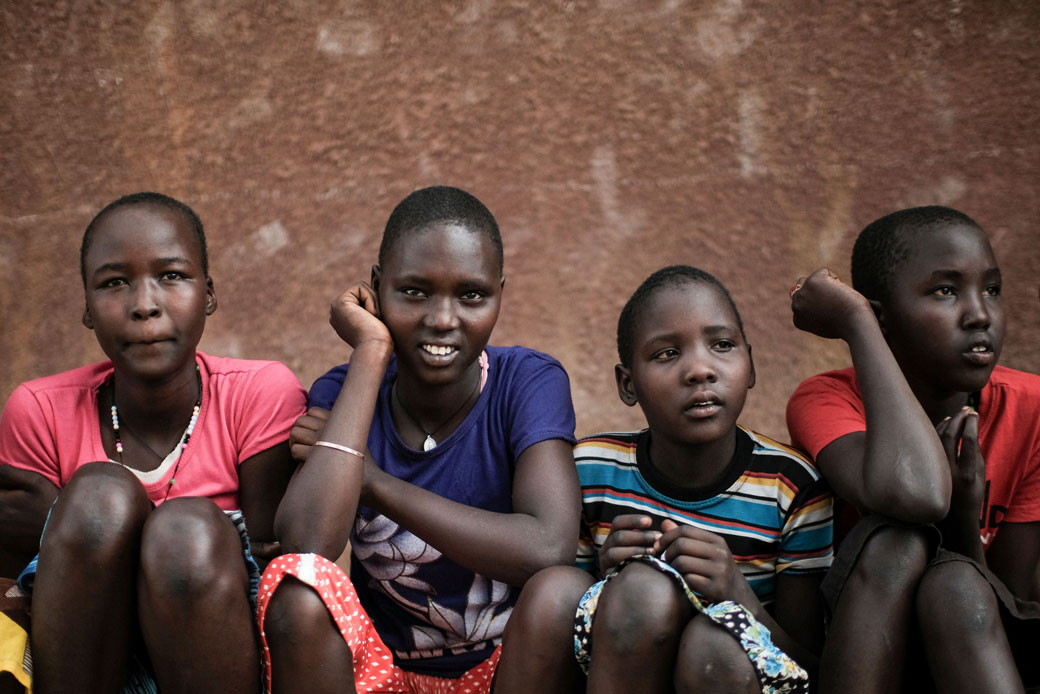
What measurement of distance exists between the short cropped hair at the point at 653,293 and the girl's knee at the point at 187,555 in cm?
96

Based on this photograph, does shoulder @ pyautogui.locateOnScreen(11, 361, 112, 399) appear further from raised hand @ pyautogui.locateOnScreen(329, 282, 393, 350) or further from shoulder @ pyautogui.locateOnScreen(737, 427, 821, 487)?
shoulder @ pyautogui.locateOnScreen(737, 427, 821, 487)

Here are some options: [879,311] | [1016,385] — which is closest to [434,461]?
[879,311]

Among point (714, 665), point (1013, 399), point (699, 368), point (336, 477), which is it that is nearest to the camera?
point (714, 665)

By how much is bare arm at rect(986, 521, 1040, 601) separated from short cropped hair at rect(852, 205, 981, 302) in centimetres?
57

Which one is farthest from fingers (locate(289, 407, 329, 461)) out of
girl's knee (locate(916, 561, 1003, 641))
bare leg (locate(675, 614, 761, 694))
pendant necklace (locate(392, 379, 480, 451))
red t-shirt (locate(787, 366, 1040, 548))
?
girl's knee (locate(916, 561, 1003, 641))

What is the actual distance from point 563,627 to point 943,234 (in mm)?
1240

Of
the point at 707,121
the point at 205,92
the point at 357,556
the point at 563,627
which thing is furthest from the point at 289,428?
the point at 707,121

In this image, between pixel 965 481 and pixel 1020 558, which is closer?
pixel 965 481

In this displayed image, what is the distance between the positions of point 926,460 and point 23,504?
5.94ft

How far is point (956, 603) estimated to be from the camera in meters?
1.87

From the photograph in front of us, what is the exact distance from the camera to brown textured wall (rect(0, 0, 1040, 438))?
10.7 ft

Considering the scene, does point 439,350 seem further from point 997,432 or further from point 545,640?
point 997,432

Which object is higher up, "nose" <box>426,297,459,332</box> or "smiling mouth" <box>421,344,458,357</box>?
"nose" <box>426,297,459,332</box>

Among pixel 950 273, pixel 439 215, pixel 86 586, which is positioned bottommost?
pixel 86 586
